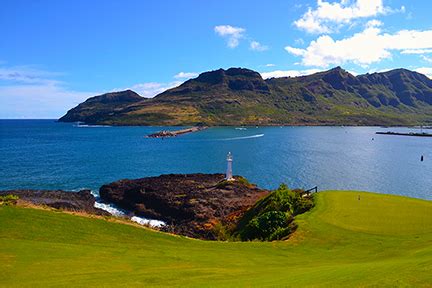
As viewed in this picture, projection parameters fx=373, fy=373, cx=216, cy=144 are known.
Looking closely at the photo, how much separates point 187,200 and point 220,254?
116ft

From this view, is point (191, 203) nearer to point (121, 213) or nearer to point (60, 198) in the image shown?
point (121, 213)

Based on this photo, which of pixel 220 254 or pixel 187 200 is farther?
pixel 187 200

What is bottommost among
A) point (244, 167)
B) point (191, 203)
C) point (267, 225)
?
point (191, 203)

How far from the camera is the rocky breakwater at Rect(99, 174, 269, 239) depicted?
164 feet

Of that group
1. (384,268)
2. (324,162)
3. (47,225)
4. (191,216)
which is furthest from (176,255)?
(324,162)

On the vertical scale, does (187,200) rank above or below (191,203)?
above

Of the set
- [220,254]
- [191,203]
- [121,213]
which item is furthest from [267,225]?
[121,213]

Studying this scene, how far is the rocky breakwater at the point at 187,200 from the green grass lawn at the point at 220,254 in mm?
16242

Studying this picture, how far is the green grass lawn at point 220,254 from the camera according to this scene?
16.8 m

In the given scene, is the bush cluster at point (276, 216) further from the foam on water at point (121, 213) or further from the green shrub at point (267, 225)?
the foam on water at point (121, 213)

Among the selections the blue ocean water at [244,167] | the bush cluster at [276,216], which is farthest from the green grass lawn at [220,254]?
the blue ocean water at [244,167]

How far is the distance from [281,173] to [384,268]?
7631 cm

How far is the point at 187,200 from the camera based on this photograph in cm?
5950

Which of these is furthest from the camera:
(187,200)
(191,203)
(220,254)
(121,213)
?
(121,213)
